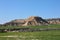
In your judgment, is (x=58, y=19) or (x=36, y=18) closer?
(x=36, y=18)

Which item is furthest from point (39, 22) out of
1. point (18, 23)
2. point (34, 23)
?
point (18, 23)

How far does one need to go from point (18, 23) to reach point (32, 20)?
19.7m

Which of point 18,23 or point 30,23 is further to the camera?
point 18,23

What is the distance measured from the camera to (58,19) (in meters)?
183

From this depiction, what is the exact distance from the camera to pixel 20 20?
184 m

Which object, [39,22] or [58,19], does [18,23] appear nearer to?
[39,22]

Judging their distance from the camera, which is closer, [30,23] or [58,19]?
[30,23]

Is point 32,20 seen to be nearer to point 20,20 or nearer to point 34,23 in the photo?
point 34,23

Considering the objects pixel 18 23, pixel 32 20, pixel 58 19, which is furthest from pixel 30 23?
pixel 58 19

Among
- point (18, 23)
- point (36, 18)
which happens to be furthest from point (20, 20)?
point (36, 18)

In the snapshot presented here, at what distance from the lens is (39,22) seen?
154625 millimetres

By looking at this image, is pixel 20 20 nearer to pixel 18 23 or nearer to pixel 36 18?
pixel 18 23

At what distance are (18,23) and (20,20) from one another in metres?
11.3

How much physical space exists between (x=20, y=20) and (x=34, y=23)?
103 feet
